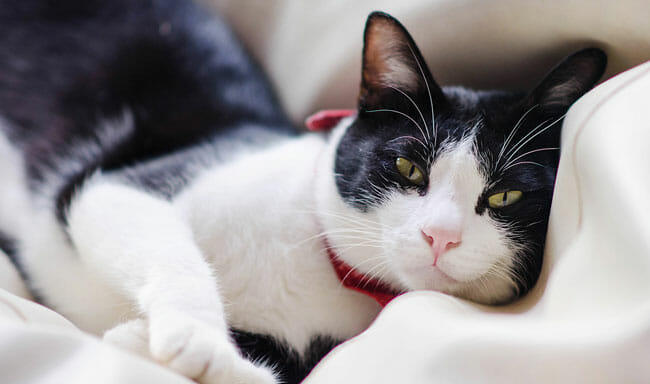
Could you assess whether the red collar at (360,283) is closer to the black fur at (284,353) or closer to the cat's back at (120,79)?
the black fur at (284,353)

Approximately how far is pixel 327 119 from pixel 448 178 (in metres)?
0.40

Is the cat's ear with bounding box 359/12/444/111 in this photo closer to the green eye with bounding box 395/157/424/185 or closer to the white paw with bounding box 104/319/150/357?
the green eye with bounding box 395/157/424/185

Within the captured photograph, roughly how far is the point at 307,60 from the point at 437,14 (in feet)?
1.31

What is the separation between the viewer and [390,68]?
39.7 inches

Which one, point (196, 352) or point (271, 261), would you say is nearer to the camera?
point (196, 352)

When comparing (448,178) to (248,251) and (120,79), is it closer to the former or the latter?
(248,251)

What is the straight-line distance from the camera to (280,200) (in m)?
1.07

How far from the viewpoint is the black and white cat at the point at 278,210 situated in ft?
2.76

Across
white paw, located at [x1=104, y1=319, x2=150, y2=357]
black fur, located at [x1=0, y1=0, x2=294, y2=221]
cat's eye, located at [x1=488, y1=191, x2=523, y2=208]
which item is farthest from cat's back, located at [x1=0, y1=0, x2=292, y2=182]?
cat's eye, located at [x1=488, y1=191, x2=523, y2=208]

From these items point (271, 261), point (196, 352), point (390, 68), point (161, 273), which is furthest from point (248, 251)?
point (390, 68)

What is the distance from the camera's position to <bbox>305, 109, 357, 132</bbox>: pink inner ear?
1.16m

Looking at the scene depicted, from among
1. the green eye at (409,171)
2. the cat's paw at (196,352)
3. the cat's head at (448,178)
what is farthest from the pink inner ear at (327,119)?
the cat's paw at (196,352)

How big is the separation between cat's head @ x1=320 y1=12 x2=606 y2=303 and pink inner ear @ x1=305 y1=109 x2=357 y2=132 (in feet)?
0.47

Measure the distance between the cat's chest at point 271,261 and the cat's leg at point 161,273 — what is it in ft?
0.21
